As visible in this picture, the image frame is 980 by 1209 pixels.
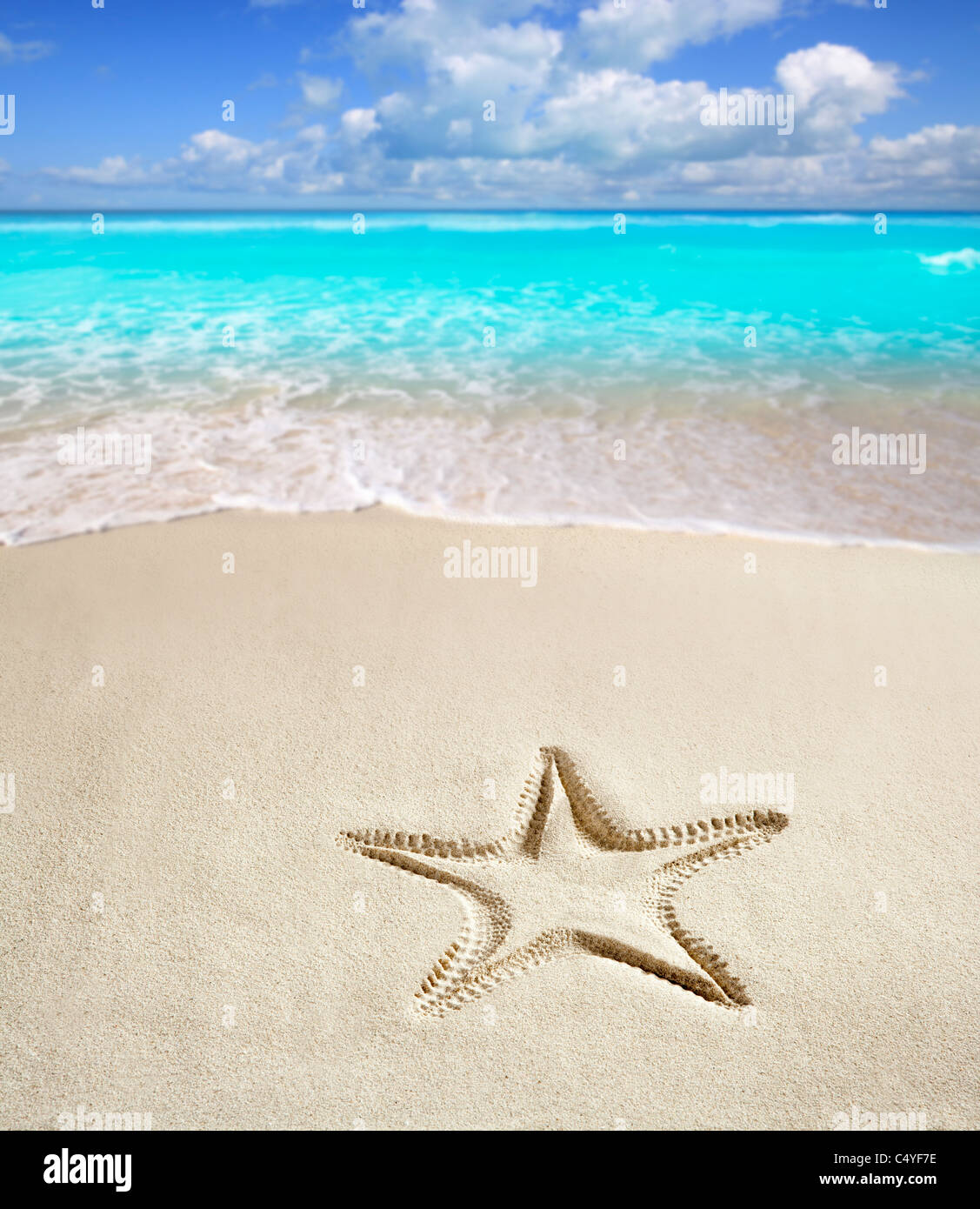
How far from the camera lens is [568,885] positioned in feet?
8.72

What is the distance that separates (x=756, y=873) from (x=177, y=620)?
310cm

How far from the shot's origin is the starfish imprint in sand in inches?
97.0

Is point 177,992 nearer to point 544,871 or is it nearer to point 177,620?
point 544,871

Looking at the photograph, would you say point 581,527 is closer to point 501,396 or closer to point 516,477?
point 516,477

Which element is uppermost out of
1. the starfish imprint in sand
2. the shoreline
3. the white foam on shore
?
the white foam on shore

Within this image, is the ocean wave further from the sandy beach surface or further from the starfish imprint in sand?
the starfish imprint in sand

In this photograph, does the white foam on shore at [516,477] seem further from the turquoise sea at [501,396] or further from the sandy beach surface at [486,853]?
the sandy beach surface at [486,853]

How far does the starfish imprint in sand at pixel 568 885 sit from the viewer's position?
2.46 meters

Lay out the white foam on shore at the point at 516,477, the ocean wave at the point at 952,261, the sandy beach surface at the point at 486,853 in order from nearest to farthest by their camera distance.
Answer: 1. the sandy beach surface at the point at 486,853
2. the white foam on shore at the point at 516,477
3. the ocean wave at the point at 952,261

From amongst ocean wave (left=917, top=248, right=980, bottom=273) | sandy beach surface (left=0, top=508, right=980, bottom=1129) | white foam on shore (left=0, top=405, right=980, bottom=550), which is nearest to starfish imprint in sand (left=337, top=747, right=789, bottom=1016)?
sandy beach surface (left=0, top=508, right=980, bottom=1129)

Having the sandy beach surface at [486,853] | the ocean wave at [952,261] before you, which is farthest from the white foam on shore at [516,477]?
the ocean wave at [952,261]

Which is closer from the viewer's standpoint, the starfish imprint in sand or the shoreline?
the starfish imprint in sand

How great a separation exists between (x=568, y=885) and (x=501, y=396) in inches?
285
